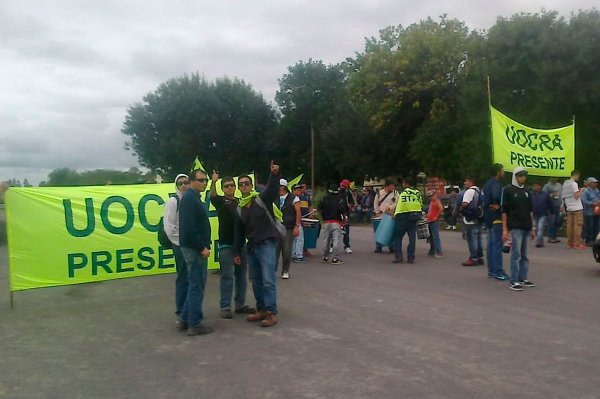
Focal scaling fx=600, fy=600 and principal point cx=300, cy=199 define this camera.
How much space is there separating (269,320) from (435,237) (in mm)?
7032

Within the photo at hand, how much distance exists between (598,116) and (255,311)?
25.9 m

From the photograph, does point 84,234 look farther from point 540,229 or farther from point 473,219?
point 540,229

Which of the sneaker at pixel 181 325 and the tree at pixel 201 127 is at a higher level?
the tree at pixel 201 127

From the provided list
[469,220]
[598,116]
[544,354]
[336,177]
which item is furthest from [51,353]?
[336,177]

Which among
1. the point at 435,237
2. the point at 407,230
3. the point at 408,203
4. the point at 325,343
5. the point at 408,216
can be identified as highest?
the point at 408,203

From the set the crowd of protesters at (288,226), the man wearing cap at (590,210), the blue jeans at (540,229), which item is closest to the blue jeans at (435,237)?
the crowd of protesters at (288,226)

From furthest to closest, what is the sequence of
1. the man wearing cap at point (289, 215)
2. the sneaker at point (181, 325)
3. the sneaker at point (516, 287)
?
the man wearing cap at point (289, 215) → the sneaker at point (516, 287) → the sneaker at point (181, 325)

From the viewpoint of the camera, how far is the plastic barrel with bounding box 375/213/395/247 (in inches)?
523

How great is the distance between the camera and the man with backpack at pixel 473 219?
11.5m

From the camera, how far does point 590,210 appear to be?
14805 mm

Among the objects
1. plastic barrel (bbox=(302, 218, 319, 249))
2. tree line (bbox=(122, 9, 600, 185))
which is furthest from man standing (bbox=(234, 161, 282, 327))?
tree line (bbox=(122, 9, 600, 185))

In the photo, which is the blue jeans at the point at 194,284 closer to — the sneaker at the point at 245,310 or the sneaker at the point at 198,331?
the sneaker at the point at 198,331

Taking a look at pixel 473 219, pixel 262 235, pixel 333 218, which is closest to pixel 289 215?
pixel 333 218

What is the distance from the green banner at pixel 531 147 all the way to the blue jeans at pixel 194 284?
7679mm
